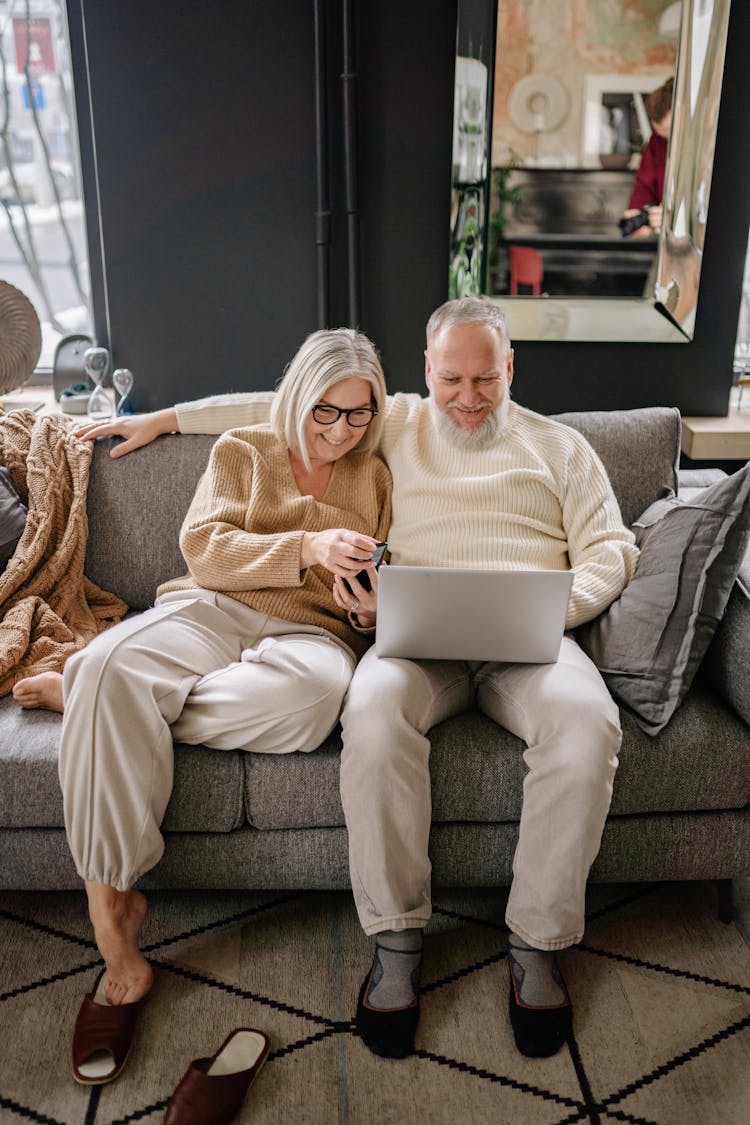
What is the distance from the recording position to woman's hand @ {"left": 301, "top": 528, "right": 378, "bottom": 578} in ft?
5.88

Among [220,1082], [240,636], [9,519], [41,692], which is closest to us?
[220,1082]

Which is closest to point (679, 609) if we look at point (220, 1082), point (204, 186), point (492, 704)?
point (492, 704)

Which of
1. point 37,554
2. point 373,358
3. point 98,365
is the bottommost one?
point 37,554

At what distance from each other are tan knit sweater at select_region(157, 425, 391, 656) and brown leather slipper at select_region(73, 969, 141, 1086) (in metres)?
0.77

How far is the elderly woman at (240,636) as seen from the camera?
1608mm

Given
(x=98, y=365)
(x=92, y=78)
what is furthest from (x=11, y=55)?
(x=98, y=365)

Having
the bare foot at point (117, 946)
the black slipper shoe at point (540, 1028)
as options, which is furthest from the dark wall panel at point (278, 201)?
the black slipper shoe at point (540, 1028)

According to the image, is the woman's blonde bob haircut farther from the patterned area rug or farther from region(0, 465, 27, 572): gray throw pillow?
the patterned area rug

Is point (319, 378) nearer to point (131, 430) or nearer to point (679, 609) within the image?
point (131, 430)

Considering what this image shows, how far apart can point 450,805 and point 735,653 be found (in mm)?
597

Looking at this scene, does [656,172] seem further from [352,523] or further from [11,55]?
[11,55]

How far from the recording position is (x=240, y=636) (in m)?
1.96

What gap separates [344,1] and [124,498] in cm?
167

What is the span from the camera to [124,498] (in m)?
2.26
